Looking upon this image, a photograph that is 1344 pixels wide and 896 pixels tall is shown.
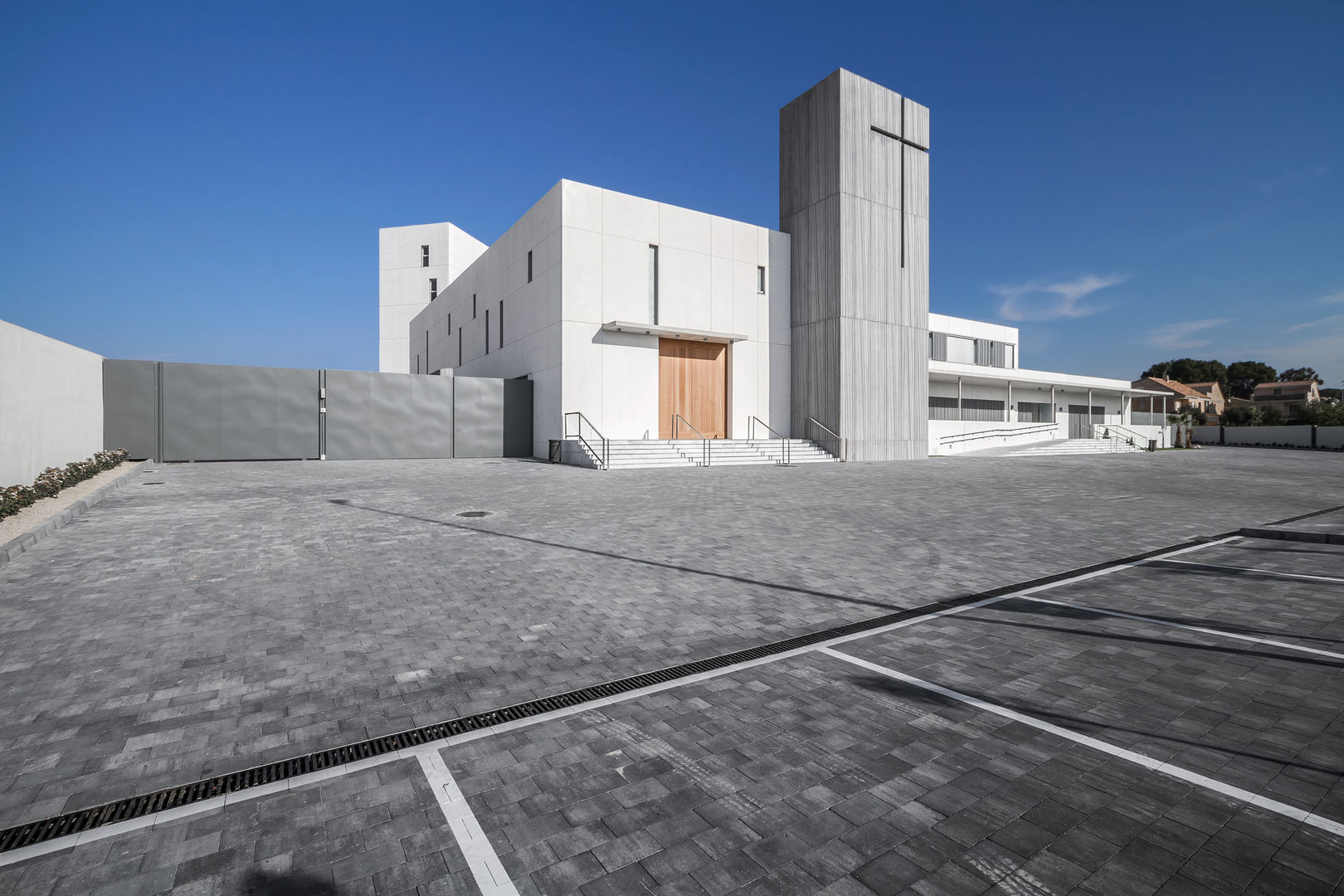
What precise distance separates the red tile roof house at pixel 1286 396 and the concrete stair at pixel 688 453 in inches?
3883

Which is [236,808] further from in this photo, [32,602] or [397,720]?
[32,602]

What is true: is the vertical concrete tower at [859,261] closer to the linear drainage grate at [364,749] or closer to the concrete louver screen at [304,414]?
the concrete louver screen at [304,414]

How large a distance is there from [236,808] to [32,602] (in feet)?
15.6

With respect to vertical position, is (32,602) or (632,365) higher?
(632,365)

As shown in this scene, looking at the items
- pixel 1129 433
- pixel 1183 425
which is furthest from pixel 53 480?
pixel 1183 425

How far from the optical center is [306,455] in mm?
22859

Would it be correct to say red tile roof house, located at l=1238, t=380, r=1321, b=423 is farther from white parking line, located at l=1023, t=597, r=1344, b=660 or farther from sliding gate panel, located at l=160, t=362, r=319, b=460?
sliding gate panel, located at l=160, t=362, r=319, b=460

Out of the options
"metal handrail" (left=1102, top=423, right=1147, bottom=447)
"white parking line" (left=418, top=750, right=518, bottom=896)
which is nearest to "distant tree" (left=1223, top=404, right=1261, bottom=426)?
"metal handrail" (left=1102, top=423, right=1147, bottom=447)

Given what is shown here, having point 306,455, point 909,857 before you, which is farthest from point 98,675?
point 306,455

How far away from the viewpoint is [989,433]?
37188 mm

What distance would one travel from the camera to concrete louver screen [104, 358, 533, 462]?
2058 centimetres

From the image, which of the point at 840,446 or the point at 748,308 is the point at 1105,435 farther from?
the point at 748,308

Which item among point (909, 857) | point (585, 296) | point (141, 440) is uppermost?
point (585, 296)

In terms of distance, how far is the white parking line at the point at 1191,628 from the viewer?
4391 mm
